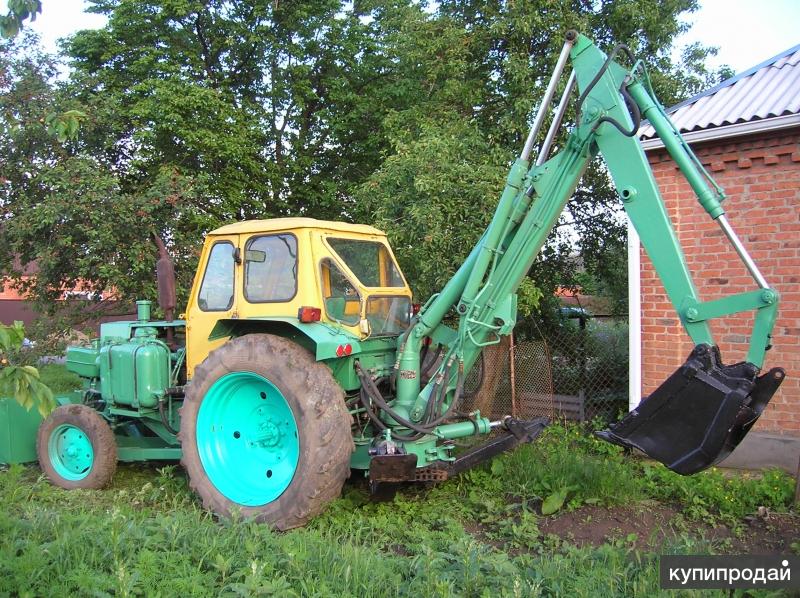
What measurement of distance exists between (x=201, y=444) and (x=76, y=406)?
1.68 meters

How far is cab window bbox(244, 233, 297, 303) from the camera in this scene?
5.13 metres

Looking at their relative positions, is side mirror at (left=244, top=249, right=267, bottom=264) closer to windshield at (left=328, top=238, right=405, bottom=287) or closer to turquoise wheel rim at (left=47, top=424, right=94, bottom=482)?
windshield at (left=328, top=238, right=405, bottom=287)

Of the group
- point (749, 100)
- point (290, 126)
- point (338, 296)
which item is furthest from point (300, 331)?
point (290, 126)

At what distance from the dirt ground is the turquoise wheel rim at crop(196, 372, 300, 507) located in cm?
206

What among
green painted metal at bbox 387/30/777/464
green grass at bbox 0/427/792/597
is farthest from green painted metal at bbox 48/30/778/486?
green grass at bbox 0/427/792/597

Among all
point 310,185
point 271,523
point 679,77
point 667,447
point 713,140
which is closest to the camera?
point 667,447

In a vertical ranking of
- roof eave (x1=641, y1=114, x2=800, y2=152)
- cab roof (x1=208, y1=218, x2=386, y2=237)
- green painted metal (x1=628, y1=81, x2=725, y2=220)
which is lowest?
cab roof (x1=208, y1=218, x2=386, y2=237)

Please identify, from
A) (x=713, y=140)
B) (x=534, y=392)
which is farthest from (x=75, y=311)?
(x=713, y=140)

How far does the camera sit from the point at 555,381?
8.51 m

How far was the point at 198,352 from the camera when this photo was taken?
5.71m

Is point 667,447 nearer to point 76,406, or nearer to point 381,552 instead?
point 381,552

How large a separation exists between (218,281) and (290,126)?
969cm

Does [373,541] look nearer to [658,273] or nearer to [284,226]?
[284,226]

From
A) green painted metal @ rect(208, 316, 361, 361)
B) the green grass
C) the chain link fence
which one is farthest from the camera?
the chain link fence
